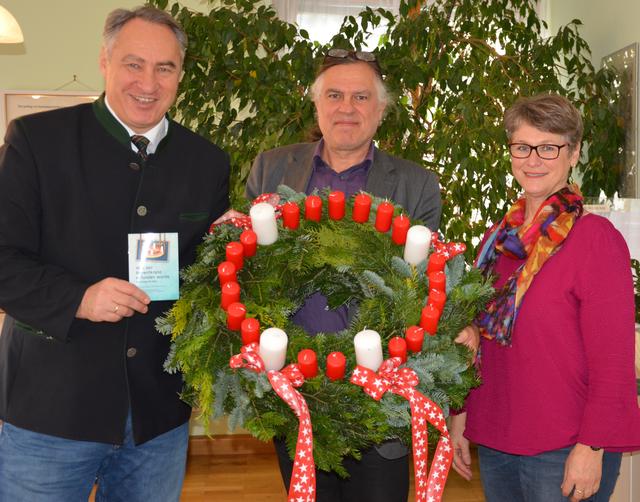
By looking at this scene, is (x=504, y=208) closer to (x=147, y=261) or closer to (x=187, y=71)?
(x=187, y=71)

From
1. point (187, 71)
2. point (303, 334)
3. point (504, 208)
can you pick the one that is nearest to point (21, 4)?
point (187, 71)

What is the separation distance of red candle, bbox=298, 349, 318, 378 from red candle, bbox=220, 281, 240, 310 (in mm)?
214

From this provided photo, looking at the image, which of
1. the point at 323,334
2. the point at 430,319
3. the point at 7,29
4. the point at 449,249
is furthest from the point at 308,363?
the point at 7,29

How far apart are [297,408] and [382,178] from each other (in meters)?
0.94

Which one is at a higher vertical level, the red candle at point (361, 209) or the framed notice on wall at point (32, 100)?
the framed notice on wall at point (32, 100)

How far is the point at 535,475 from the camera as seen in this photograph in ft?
6.26

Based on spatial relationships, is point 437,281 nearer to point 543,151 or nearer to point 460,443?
point 543,151

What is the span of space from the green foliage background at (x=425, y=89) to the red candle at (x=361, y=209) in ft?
5.36

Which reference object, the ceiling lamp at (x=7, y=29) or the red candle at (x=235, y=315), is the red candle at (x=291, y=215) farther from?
the ceiling lamp at (x=7, y=29)

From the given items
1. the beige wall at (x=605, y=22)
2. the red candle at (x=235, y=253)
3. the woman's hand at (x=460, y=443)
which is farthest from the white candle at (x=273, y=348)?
the beige wall at (x=605, y=22)

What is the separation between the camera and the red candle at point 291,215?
1.80m

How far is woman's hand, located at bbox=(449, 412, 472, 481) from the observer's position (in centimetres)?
219

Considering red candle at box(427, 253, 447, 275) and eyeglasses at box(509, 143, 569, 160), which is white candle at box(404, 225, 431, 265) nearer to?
red candle at box(427, 253, 447, 275)

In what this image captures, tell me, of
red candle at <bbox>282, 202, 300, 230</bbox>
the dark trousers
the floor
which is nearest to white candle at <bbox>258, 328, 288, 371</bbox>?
red candle at <bbox>282, 202, 300, 230</bbox>
